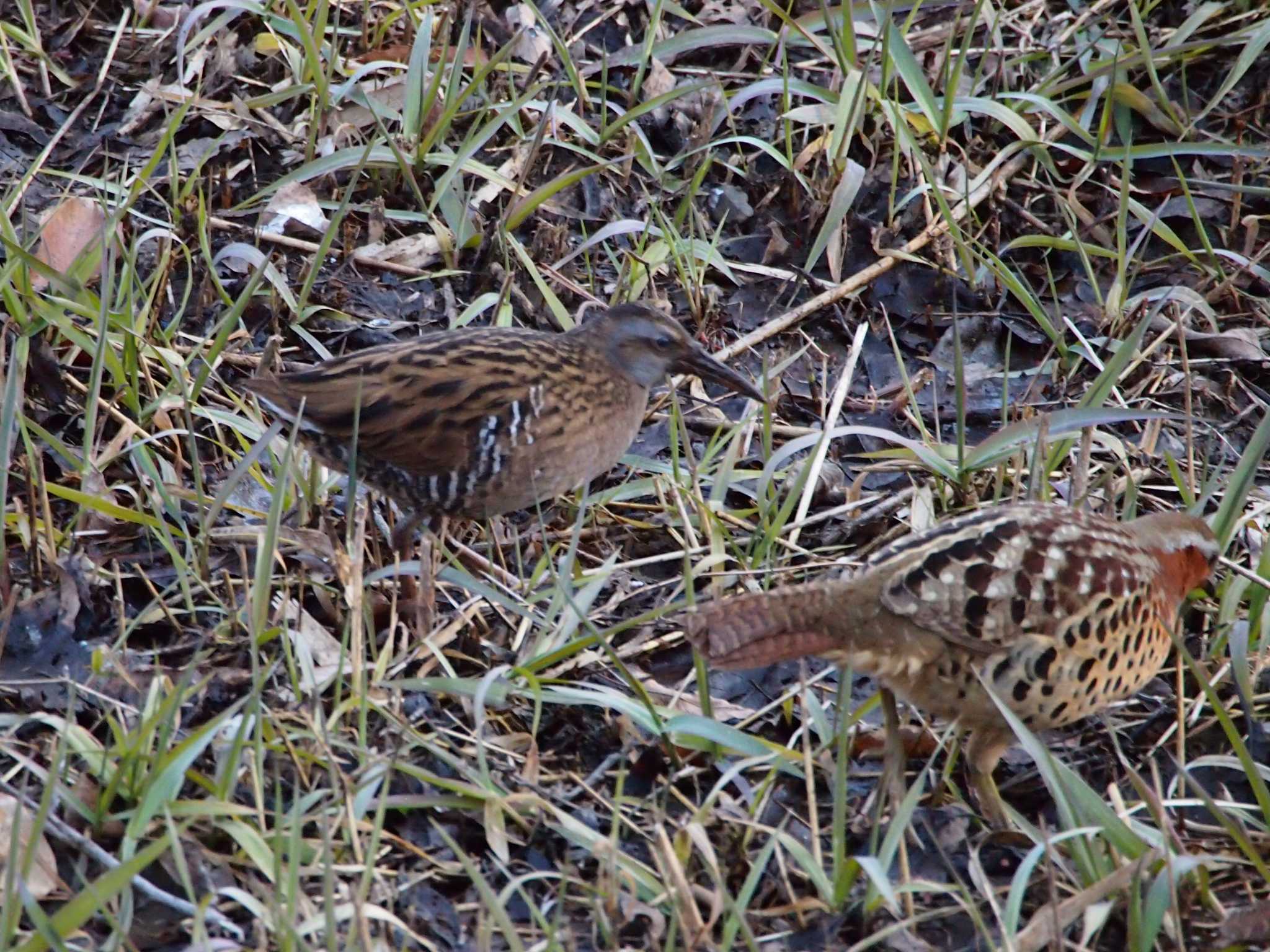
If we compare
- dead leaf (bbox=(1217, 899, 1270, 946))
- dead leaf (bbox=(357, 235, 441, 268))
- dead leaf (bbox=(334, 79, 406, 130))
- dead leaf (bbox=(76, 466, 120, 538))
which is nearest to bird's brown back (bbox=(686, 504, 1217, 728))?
dead leaf (bbox=(1217, 899, 1270, 946))

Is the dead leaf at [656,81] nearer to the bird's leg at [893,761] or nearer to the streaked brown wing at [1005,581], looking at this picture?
the streaked brown wing at [1005,581]

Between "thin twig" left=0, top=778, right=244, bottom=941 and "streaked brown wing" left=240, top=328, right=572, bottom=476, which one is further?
"streaked brown wing" left=240, top=328, right=572, bottom=476

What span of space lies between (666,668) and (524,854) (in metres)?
0.88

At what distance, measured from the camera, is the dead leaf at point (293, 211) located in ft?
18.7

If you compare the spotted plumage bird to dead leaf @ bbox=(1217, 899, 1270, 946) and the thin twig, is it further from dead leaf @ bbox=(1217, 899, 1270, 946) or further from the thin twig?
dead leaf @ bbox=(1217, 899, 1270, 946)

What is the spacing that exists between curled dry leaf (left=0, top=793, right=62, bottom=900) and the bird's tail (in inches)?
57.2

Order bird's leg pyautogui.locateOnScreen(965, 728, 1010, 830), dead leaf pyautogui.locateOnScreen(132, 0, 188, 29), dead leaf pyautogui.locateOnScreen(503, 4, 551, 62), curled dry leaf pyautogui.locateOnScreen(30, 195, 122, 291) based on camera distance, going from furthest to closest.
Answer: dead leaf pyautogui.locateOnScreen(503, 4, 551, 62)
dead leaf pyautogui.locateOnScreen(132, 0, 188, 29)
curled dry leaf pyautogui.locateOnScreen(30, 195, 122, 291)
bird's leg pyautogui.locateOnScreen(965, 728, 1010, 830)

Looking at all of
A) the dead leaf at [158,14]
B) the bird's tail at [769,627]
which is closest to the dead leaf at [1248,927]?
the bird's tail at [769,627]

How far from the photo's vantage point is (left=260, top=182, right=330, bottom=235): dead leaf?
570 centimetres

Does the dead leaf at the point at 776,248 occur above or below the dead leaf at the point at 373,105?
below

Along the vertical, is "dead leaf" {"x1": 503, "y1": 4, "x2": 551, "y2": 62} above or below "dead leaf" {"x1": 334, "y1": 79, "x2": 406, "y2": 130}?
above

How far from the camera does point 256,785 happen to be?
3.51 meters

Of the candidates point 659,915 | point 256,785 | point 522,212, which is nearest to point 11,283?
point 522,212

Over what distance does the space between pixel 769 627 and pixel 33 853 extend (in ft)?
5.38
